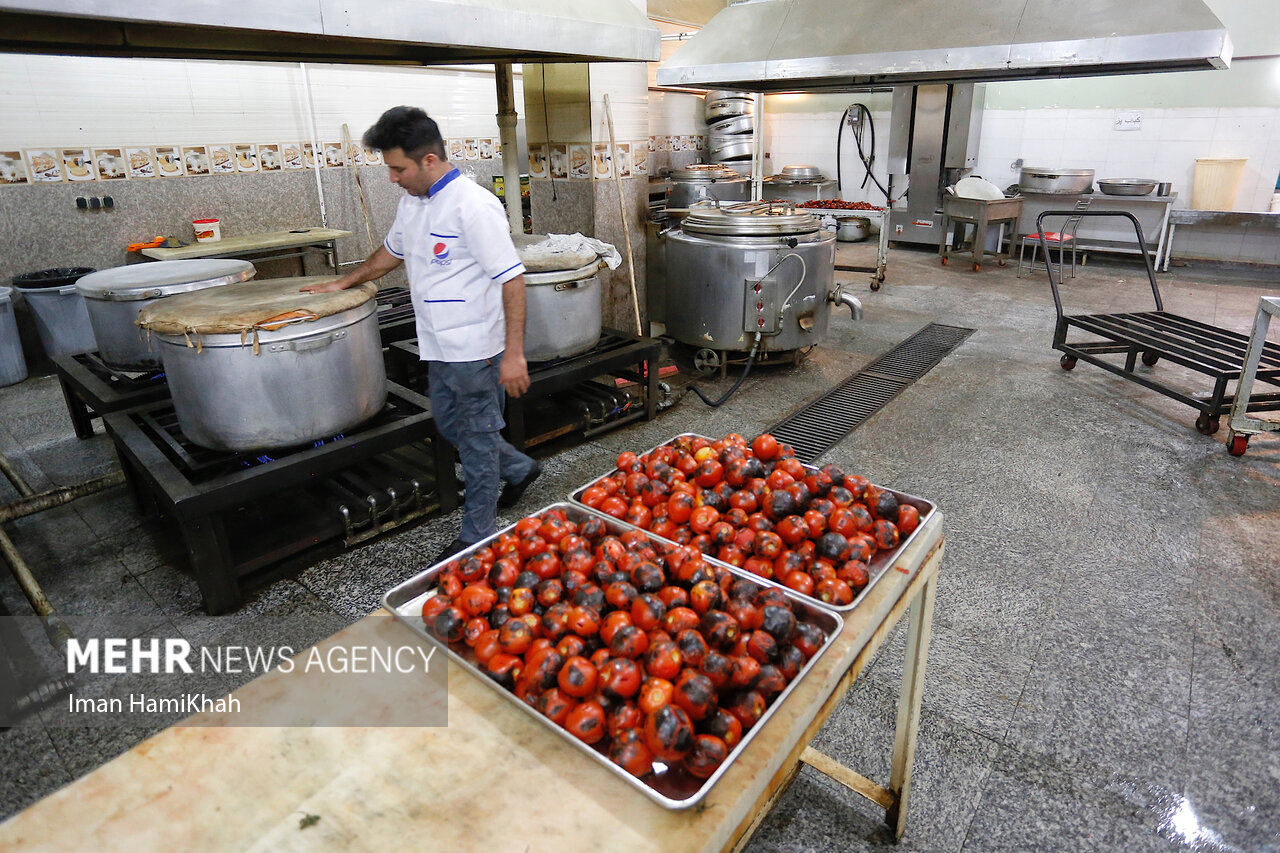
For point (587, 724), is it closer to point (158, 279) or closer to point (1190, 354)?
point (158, 279)

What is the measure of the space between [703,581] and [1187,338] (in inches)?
192

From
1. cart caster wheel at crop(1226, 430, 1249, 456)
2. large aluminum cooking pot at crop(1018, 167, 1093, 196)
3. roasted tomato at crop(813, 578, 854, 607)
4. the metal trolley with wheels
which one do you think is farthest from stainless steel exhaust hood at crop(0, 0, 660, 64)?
large aluminum cooking pot at crop(1018, 167, 1093, 196)

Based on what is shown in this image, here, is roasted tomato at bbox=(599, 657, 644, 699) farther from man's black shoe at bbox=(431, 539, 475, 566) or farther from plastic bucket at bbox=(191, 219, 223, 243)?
plastic bucket at bbox=(191, 219, 223, 243)

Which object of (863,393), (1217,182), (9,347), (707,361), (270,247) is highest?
(1217,182)

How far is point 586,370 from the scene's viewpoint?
404cm

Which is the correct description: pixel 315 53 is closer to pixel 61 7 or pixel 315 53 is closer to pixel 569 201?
pixel 61 7

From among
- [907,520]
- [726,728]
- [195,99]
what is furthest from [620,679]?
[195,99]

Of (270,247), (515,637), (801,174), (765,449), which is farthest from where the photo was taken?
(801,174)

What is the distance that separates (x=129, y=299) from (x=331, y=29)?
2.08 m

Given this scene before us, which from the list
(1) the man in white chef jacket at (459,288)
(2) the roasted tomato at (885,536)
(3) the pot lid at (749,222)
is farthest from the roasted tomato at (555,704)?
(3) the pot lid at (749,222)

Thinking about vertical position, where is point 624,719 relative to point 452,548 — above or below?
above

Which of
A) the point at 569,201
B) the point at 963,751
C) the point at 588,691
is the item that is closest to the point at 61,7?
the point at 588,691

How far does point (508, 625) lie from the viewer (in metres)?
1.31

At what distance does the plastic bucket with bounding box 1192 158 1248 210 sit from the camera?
8.55 meters
